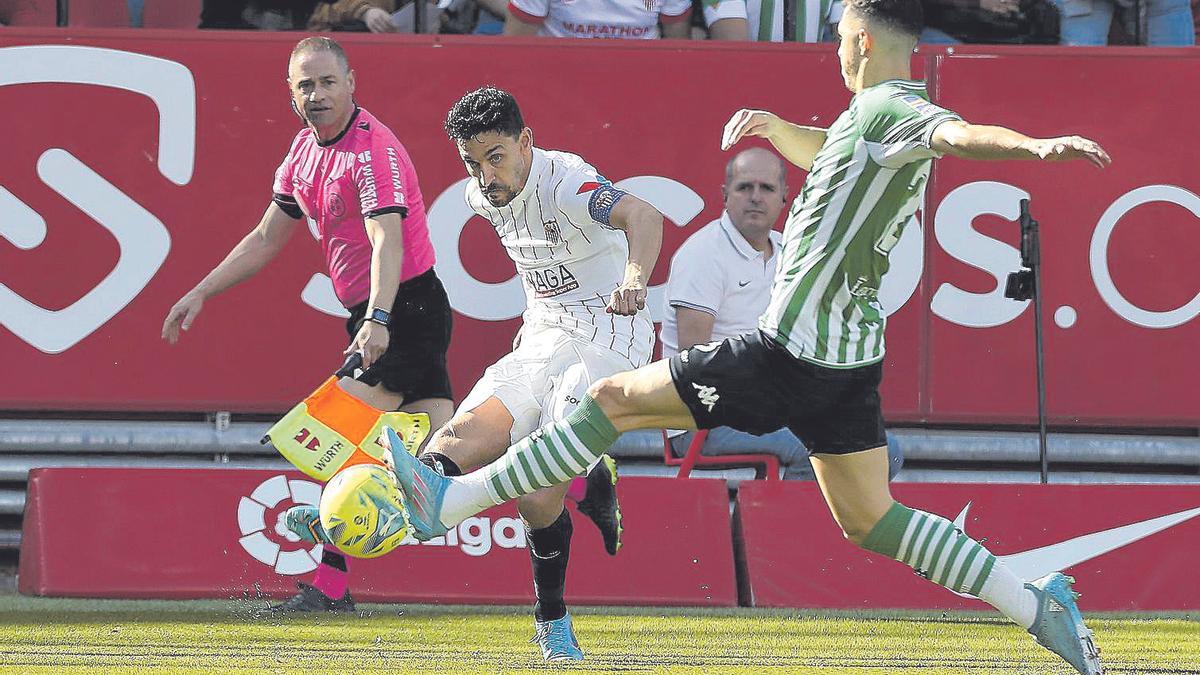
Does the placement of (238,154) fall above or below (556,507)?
above

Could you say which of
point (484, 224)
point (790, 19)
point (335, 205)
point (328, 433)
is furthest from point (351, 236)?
point (790, 19)

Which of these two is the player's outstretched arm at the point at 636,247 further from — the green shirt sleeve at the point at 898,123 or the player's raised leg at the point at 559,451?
the green shirt sleeve at the point at 898,123

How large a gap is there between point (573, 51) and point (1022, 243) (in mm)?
2361

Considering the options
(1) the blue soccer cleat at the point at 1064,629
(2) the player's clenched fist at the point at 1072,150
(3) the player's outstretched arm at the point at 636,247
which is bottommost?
(1) the blue soccer cleat at the point at 1064,629

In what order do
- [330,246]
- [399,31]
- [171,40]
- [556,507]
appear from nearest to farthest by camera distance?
[556,507], [330,246], [171,40], [399,31]

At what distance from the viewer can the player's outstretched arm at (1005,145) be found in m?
4.35

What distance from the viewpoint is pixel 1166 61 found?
912cm

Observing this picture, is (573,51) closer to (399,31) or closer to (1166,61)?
(399,31)

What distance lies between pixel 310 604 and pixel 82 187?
256 centimetres

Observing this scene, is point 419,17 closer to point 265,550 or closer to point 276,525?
point 276,525

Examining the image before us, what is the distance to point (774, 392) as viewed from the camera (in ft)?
17.3

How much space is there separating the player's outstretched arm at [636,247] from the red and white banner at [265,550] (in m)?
2.19

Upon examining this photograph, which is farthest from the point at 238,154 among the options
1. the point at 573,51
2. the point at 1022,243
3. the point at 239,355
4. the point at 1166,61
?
the point at 1166,61

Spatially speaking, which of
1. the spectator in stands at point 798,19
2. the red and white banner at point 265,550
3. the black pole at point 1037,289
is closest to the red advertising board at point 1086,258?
the black pole at point 1037,289
